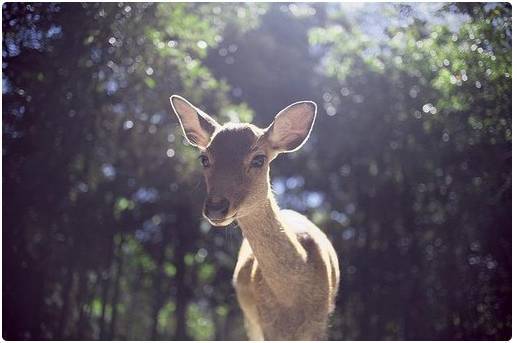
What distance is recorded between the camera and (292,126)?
5.55 meters

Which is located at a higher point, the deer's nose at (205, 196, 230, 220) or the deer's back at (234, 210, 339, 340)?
the deer's nose at (205, 196, 230, 220)

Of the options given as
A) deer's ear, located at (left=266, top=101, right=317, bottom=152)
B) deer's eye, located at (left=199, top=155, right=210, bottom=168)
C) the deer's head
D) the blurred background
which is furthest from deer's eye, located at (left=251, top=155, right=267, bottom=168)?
the blurred background

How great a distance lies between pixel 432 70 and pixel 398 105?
3.82 metres

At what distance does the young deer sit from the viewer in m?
5.13

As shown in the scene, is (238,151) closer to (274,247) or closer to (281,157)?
(274,247)

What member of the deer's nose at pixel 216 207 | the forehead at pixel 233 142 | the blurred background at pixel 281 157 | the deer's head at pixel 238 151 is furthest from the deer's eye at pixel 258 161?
the blurred background at pixel 281 157

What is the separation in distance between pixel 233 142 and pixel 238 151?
0.11 m

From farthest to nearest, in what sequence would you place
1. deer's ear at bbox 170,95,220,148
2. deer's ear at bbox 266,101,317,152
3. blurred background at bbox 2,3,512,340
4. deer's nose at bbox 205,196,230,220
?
blurred background at bbox 2,3,512,340
deer's ear at bbox 170,95,220,148
deer's ear at bbox 266,101,317,152
deer's nose at bbox 205,196,230,220

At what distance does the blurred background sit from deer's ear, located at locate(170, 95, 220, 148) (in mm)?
985

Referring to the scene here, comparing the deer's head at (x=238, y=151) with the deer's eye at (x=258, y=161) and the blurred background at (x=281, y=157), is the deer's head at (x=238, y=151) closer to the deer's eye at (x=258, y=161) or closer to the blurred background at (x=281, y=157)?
the deer's eye at (x=258, y=161)

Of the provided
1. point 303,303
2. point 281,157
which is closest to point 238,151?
point 303,303

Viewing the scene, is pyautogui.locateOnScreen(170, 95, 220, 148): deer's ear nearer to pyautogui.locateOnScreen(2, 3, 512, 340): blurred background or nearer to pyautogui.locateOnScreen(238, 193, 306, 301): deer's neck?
pyautogui.locateOnScreen(238, 193, 306, 301): deer's neck

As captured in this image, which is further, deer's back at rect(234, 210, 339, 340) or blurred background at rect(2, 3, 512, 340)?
blurred background at rect(2, 3, 512, 340)

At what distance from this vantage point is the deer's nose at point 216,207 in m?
4.68
